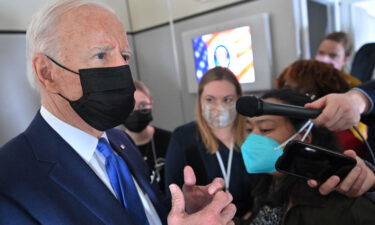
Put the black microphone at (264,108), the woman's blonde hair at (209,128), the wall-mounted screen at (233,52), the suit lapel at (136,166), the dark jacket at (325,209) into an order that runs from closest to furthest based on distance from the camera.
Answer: the black microphone at (264,108) → the dark jacket at (325,209) → the suit lapel at (136,166) → the woman's blonde hair at (209,128) → the wall-mounted screen at (233,52)

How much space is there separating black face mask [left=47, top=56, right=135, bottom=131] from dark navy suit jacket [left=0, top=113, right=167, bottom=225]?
106mm

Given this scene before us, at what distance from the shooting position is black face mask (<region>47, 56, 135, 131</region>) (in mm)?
790

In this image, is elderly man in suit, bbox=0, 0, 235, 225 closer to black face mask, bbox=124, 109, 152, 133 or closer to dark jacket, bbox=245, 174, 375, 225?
dark jacket, bbox=245, 174, 375, 225

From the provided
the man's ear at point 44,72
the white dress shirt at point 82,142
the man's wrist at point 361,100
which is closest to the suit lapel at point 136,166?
the white dress shirt at point 82,142

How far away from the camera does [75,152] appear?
743 millimetres

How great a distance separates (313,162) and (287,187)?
0.27 meters

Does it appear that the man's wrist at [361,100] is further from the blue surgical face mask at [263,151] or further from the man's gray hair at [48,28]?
the man's gray hair at [48,28]

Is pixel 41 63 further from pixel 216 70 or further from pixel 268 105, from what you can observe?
pixel 216 70

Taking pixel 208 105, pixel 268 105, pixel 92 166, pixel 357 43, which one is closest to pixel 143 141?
pixel 208 105

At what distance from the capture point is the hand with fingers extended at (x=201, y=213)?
61 cm

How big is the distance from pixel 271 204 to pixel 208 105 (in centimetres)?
70

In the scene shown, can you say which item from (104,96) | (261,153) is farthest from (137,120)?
(104,96)

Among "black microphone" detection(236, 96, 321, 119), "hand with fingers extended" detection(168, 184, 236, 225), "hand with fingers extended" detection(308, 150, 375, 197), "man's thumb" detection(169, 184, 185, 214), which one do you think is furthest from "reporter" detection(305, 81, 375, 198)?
"man's thumb" detection(169, 184, 185, 214)

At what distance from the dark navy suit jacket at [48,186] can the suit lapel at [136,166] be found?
160mm
